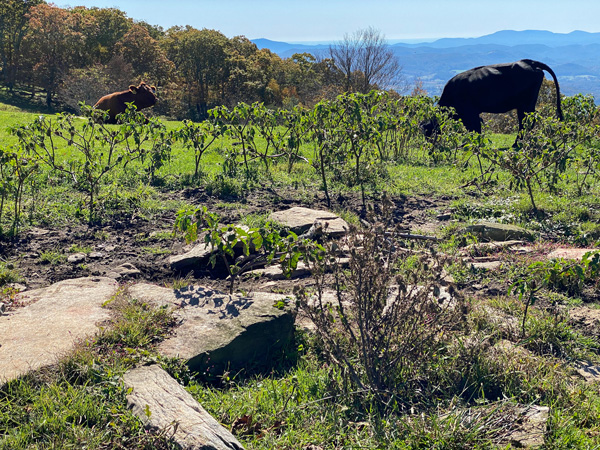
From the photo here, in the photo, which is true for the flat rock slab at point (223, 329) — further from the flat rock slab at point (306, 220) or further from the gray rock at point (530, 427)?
the flat rock slab at point (306, 220)

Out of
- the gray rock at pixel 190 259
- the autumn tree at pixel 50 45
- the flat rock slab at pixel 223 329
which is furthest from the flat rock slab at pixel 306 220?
the autumn tree at pixel 50 45

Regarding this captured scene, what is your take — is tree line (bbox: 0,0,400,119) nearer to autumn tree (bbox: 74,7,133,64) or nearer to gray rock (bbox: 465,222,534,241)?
autumn tree (bbox: 74,7,133,64)

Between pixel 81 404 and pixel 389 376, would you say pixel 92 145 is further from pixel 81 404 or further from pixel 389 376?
pixel 389 376

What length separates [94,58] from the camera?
39.2m

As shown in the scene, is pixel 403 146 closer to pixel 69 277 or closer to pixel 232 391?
pixel 69 277

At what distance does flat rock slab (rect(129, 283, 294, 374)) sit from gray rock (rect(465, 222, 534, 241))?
3855 mm

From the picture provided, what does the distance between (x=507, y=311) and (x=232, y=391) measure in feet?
9.36

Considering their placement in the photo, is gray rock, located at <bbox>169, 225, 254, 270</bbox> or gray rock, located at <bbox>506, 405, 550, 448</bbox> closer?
gray rock, located at <bbox>506, 405, 550, 448</bbox>

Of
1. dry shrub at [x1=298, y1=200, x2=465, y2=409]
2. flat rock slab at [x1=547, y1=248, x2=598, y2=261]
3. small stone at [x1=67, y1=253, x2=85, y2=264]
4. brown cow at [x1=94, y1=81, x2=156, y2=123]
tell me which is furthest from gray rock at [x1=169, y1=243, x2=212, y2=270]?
brown cow at [x1=94, y1=81, x2=156, y2=123]

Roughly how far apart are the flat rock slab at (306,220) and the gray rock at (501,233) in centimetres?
195

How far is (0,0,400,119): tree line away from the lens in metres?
36.7

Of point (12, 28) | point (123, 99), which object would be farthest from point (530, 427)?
point (12, 28)

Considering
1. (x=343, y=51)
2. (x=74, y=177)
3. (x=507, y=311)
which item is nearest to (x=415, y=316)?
(x=507, y=311)

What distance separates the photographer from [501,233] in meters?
7.18
